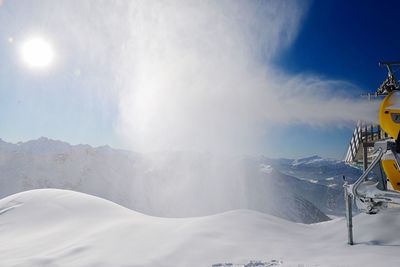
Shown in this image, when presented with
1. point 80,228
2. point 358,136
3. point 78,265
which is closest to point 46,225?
point 80,228

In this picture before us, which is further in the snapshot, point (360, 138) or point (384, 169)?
point (360, 138)

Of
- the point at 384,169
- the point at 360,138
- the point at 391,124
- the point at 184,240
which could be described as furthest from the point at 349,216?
the point at 360,138

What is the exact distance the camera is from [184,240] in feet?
21.0

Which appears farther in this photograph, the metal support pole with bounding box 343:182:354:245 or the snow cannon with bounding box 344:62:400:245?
the metal support pole with bounding box 343:182:354:245

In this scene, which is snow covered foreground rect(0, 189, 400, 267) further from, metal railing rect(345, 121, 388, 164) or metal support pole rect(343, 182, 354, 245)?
metal railing rect(345, 121, 388, 164)

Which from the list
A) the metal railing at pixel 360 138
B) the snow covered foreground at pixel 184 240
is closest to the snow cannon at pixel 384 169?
the snow covered foreground at pixel 184 240

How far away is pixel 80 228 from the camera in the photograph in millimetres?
7969

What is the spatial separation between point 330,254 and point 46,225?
7157 mm

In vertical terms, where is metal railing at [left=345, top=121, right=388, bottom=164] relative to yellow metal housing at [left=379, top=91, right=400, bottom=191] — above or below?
above

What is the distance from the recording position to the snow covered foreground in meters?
5.46

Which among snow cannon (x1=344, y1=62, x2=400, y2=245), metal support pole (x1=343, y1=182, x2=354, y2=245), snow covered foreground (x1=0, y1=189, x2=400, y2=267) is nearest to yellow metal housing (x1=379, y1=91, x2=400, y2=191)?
snow cannon (x1=344, y1=62, x2=400, y2=245)

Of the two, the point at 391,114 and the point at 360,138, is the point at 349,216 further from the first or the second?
the point at 360,138

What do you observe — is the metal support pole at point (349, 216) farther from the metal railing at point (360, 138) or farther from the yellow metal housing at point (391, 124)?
the metal railing at point (360, 138)

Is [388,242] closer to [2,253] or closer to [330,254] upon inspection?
[330,254]
